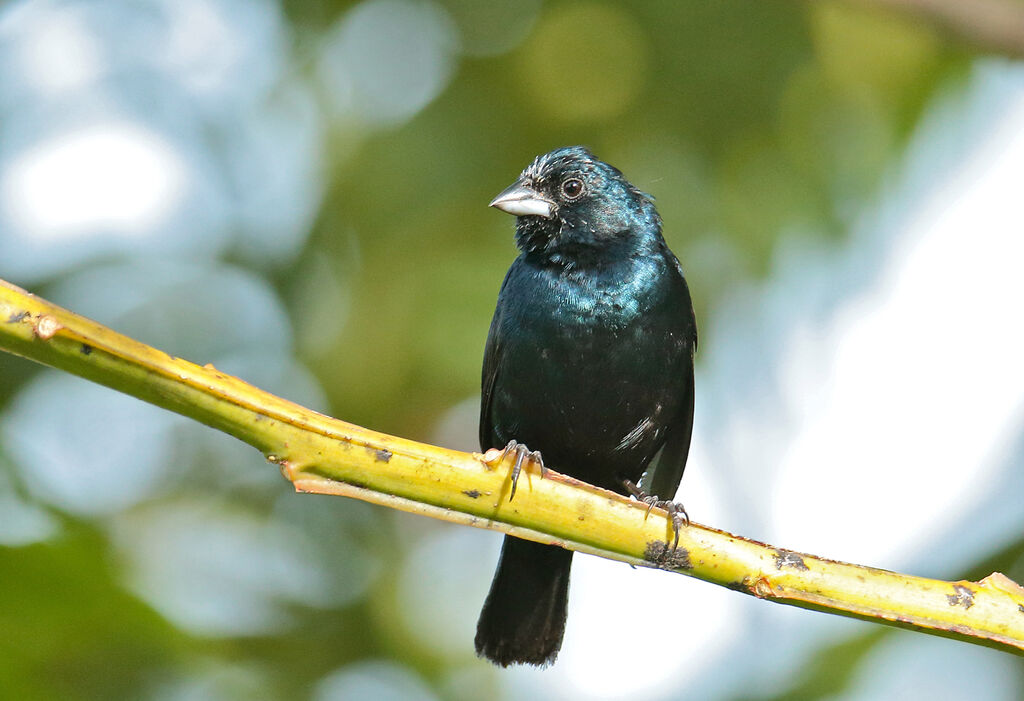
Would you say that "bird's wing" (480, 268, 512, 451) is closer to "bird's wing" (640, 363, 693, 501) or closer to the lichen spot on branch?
"bird's wing" (640, 363, 693, 501)

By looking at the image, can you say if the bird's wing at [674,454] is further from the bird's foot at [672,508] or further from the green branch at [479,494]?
the green branch at [479,494]

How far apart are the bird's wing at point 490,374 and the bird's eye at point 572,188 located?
13.8 inches

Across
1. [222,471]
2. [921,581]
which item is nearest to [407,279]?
[222,471]

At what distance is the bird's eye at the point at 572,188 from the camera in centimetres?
416

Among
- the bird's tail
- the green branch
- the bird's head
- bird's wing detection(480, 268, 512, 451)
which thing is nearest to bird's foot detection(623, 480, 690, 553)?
the green branch

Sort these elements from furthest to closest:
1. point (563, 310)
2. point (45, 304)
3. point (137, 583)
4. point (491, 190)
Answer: point (491, 190), point (563, 310), point (137, 583), point (45, 304)

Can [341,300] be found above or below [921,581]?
above

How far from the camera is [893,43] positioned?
5531 mm

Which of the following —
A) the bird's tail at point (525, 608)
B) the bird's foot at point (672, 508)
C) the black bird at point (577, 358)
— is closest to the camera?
the bird's foot at point (672, 508)

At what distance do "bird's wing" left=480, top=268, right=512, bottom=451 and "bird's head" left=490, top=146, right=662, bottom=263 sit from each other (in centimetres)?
22

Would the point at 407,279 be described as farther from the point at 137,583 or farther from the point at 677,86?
the point at 137,583

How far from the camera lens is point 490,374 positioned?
4.12m

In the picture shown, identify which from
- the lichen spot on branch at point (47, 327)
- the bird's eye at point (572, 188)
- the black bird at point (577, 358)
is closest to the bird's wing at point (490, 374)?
the black bird at point (577, 358)

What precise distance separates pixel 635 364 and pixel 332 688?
186 cm
